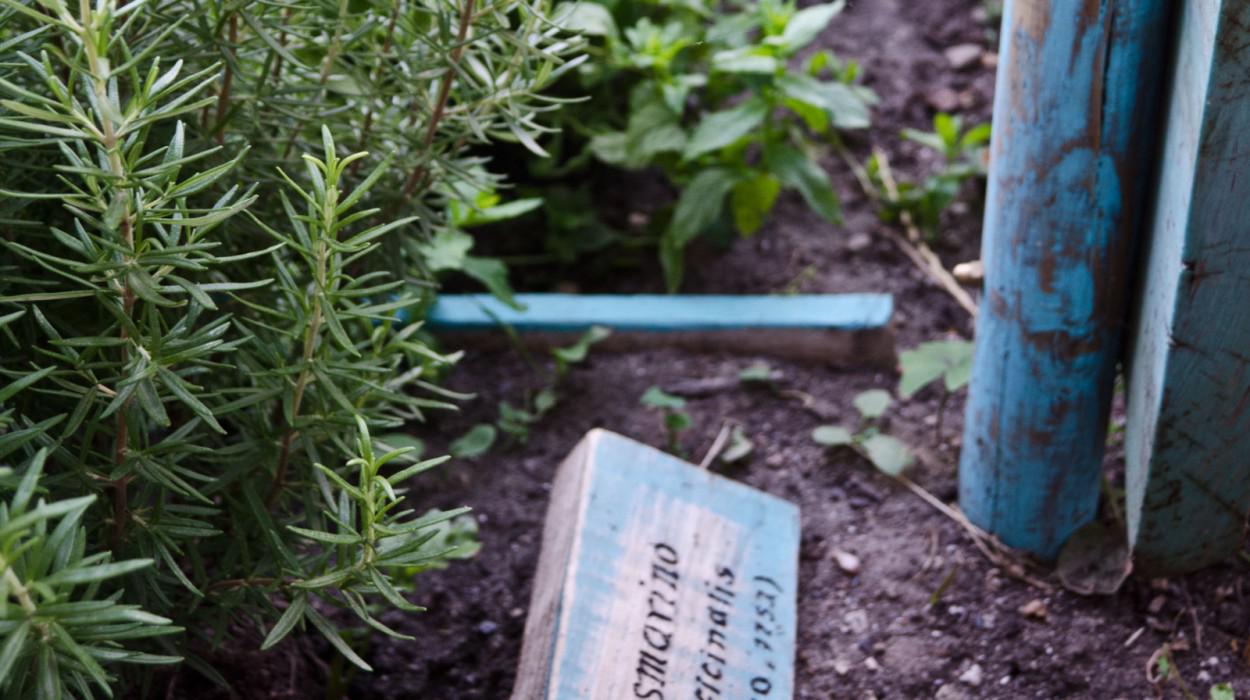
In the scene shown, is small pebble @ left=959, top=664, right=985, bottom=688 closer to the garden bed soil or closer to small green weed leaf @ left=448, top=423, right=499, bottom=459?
the garden bed soil

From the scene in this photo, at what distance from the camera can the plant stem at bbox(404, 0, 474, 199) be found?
1.38 metres

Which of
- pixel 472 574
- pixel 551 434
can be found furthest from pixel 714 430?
pixel 472 574

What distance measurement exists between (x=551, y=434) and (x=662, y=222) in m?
0.57

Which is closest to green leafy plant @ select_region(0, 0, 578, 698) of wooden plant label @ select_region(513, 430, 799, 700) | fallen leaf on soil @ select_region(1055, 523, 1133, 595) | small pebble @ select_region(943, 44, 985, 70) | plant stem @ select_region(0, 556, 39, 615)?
plant stem @ select_region(0, 556, 39, 615)

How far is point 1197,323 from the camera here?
143cm

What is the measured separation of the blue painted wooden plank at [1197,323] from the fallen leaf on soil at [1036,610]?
0.44 feet

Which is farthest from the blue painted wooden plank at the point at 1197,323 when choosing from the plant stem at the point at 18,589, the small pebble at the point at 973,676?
the plant stem at the point at 18,589

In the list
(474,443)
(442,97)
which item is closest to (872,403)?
(474,443)

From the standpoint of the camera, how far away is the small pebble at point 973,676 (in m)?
1.64

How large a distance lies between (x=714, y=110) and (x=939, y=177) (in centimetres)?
46

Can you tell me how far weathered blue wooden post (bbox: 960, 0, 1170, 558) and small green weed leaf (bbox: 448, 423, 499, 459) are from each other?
2.45 ft

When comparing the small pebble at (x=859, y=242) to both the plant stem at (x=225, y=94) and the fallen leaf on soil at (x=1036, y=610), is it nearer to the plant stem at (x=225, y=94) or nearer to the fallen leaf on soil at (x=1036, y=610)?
the fallen leaf on soil at (x=1036, y=610)

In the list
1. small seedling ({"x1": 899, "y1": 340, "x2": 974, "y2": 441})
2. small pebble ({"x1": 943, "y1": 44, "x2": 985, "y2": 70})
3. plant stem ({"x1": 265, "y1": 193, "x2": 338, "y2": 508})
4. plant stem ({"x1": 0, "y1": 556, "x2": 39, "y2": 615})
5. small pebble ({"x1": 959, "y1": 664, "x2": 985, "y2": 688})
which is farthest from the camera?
small pebble ({"x1": 943, "y1": 44, "x2": 985, "y2": 70})

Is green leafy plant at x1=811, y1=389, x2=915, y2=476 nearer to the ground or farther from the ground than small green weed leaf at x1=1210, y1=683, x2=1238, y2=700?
farther from the ground
